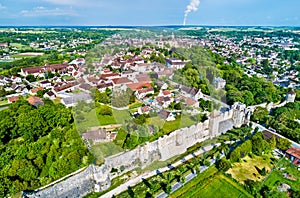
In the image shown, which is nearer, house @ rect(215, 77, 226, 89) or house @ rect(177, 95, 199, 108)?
house @ rect(177, 95, 199, 108)

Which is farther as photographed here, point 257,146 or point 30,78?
point 30,78

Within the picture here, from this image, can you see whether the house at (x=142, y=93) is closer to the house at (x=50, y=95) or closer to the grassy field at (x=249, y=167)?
the house at (x=50, y=95)

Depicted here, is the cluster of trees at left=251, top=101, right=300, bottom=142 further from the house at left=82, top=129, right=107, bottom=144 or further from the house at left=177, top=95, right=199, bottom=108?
the house at left=82, top=129, right=107, bottom=144

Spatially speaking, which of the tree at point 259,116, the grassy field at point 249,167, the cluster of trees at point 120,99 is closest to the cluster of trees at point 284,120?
the tree at point 259,116

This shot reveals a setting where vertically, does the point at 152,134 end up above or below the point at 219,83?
below

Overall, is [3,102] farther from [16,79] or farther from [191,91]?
[191,91]

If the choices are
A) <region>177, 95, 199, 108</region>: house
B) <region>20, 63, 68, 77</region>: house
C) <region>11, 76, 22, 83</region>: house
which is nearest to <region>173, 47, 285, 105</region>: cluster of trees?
<region>177, 95, 199, 108</region>: house

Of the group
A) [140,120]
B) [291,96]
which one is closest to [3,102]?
[140,120]
